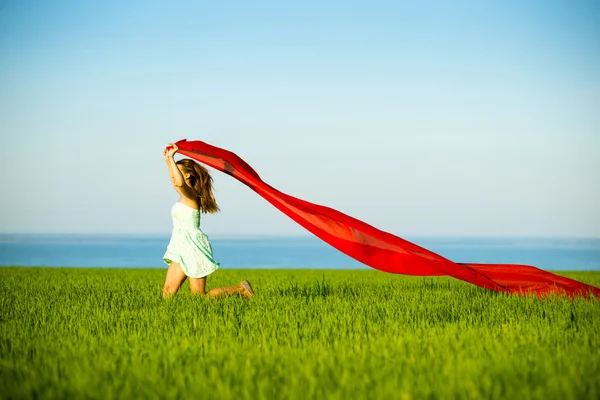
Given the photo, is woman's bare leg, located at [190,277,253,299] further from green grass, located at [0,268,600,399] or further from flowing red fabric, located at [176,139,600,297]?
flowing red fabric, located at [176,139,600,297]

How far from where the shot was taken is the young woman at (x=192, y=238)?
8281mm

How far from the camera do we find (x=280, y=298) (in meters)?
8.79

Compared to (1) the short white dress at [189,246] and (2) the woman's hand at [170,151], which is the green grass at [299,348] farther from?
(2) the woman's hand at [170,151]

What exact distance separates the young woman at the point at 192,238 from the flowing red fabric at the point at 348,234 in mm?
352

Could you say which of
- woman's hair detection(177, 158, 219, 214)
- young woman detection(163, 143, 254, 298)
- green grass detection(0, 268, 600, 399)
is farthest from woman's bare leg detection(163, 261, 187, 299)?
woman's hair detection(177, 158, 219, 214)

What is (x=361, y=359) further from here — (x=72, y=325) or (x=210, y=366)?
(x=72, y=325)

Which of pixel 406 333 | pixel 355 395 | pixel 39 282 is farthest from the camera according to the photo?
pixel 39 282

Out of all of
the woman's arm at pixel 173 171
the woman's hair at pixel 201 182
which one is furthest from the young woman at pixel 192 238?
the woman's arm at pixel 173 171

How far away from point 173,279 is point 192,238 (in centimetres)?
62

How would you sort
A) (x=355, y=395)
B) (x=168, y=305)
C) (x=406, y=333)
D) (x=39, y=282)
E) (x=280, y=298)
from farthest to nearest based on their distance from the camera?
(x=39, y=282)
(x=280, y=298)
(x=168, y=305)
(x=406, y=333)
(x=355, y=395)

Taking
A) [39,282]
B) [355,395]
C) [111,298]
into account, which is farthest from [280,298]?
[39,282]

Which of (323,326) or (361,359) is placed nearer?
(361,359)

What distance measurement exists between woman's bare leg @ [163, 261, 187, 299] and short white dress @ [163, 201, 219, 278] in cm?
10

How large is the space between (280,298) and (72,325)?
309cm
